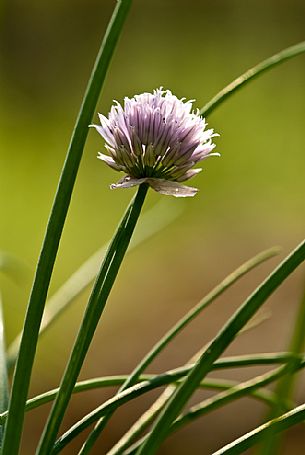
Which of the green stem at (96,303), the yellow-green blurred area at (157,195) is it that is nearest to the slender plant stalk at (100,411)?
the green stem at (96,303)

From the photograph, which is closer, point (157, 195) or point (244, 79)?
point (244, 79)

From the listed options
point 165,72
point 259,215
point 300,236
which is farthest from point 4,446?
point 165,72

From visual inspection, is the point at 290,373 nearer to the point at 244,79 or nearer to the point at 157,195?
the point at 244,79

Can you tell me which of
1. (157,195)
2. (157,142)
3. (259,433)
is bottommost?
(259,433)

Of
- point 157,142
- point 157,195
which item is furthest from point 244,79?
point 157,195

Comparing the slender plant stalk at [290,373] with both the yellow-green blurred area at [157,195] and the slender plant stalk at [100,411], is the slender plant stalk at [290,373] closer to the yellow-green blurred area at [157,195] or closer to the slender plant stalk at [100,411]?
the slender plant stalk at [100,411]

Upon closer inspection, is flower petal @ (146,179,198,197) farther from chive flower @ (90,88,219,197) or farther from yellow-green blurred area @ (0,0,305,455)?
yellow-green blurred area @ (0,0,305,455)

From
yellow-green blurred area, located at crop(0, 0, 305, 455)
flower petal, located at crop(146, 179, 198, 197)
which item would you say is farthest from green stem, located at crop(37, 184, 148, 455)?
yellow-green blurred area, located at crop(0, 0, 305, 455)
